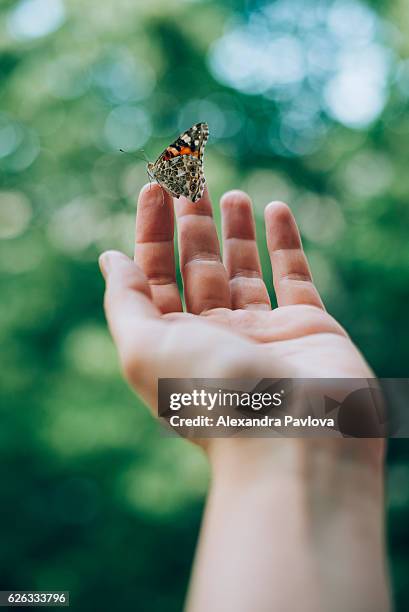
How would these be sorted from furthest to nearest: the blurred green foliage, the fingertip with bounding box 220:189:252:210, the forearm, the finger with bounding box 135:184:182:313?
the blurred green foliage
the fingertip with bounding box 220:189:252:210
the finger with bounding box 135:184:182:313
the forearm

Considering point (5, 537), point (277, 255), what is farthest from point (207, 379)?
point (5, 537)

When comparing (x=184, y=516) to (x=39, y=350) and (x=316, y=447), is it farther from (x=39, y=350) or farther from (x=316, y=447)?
(x=316, y=447)

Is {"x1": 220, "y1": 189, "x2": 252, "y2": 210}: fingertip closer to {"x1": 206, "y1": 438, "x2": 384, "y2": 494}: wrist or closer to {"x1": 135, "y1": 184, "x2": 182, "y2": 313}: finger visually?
{"x1": 135, "y1": 184, "x2": 182, "y2": 313}: finger

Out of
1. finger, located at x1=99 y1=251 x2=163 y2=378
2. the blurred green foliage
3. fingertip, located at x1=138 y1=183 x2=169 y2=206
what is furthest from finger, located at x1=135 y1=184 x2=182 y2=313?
the blurred green foliage

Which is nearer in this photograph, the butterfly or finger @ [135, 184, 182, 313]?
finger @ [135, 184, 182, 313]

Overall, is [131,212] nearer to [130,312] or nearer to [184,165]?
[184,165]

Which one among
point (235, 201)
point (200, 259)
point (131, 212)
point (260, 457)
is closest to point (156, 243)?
point (200, 259)
